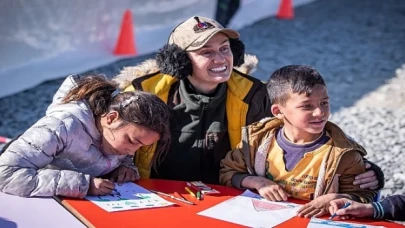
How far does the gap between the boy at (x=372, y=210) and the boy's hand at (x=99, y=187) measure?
859 mm

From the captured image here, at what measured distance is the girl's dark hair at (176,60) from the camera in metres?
3.39

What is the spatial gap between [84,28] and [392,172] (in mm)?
3599

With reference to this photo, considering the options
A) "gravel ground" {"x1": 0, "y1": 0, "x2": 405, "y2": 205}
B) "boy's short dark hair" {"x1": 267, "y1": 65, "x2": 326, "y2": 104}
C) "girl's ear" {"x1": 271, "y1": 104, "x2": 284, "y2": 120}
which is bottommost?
"gravel ground" {"x1": 0, "y1": 0, "x2": 405, "y2": 205}

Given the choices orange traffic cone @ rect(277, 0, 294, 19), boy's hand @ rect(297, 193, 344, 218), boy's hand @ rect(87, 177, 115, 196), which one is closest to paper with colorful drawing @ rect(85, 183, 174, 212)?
boy's hand @ rect(87, 177, 115, 196)

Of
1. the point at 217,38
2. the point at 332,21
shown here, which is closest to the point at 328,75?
the point at 332,21

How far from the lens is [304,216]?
9.08 feet

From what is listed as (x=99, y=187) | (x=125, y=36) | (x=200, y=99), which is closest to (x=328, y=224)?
(x=99, y=187)

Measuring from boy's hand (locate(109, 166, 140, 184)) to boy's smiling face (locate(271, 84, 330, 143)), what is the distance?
0.70 metres

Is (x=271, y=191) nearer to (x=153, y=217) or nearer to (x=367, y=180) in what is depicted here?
(x=367, y=180)

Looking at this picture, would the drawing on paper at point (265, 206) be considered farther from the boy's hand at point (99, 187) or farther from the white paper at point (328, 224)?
the boy's hand at point (99, 187)

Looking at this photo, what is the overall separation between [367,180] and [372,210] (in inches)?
8.9

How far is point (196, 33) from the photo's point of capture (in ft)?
11.1

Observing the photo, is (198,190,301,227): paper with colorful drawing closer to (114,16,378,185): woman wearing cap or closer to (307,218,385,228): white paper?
(307,218,385,228): white paper

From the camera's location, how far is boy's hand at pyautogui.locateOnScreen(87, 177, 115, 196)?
2.83 meters
